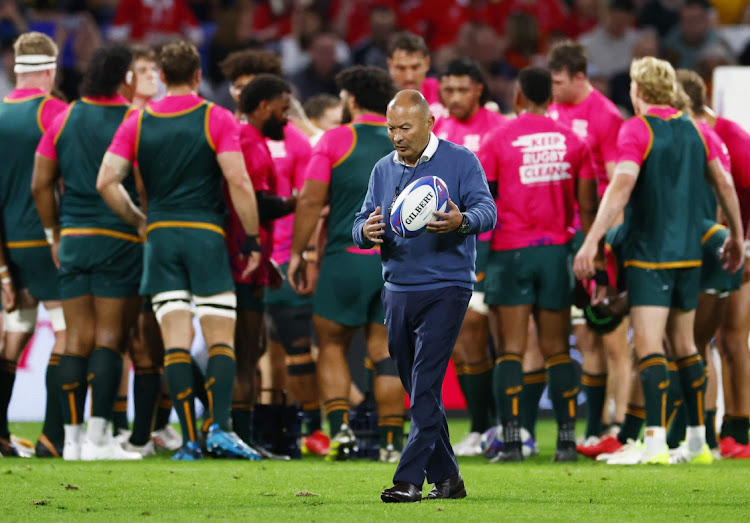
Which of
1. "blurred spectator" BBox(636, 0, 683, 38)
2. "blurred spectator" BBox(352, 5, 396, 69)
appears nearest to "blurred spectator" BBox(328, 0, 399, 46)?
"blurred spectator" BBox(352, 5, 396, 69)

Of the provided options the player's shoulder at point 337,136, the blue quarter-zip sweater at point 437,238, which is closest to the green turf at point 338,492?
the blue quarter-zip sweater at point 437,238

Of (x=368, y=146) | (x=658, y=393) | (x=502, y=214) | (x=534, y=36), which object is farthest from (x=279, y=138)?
(x=534, y=36)

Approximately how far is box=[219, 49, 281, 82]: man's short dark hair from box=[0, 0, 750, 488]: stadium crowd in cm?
2

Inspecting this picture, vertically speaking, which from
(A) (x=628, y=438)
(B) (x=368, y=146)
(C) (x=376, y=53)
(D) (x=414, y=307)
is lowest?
(A) (x=628, y=438)

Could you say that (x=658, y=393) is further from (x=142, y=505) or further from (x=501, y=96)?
(x=501, y=96)

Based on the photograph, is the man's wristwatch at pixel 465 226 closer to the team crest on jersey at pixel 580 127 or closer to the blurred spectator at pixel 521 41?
the team crest on jersey at pixel 580 127

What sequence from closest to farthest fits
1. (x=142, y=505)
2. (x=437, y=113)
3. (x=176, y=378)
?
(x=142, y=505), (x=176, y=378), (x=437, y=113)

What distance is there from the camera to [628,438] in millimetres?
9852

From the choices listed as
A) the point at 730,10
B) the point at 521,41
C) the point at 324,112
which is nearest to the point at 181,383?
the point at 324,112

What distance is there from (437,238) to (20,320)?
14.4 ft

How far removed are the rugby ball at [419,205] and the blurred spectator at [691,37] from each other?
11616mm

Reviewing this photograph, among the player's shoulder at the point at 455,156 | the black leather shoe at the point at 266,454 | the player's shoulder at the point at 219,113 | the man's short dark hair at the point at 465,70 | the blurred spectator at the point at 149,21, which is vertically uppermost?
the blurred spectator at the point at 149,21

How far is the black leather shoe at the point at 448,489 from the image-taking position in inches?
265

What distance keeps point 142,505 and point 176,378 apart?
8.30ft
